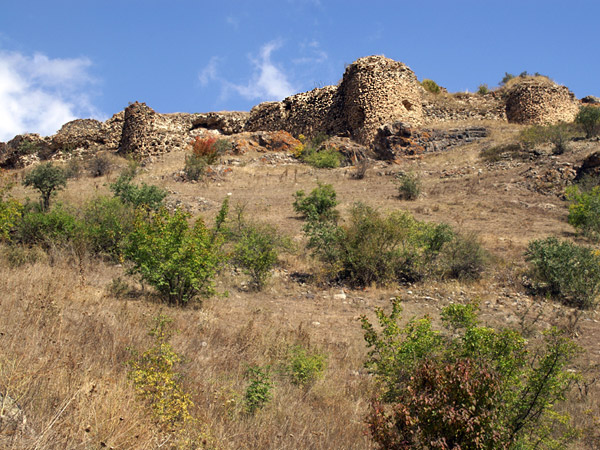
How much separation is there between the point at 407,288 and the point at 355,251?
128 centimetres

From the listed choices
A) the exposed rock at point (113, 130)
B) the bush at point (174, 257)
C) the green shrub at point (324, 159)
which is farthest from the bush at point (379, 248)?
the exposed rock at point (113, 130)

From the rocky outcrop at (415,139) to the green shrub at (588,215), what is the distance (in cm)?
872

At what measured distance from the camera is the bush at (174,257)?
6.13m

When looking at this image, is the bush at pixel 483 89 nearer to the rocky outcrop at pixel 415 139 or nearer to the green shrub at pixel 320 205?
the rocky outcrop at pixel 415 139

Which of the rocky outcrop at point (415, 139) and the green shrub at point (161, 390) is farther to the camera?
the rocky outcrop at point (415, 139)

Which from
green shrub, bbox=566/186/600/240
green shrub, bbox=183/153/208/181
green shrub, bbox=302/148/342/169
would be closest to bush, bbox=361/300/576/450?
green shrub, bbox=566/186/600/240

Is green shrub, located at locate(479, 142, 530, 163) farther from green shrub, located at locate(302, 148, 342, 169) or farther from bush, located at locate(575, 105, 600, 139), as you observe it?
green shrub, located at locate(302, 148, 342, 169)

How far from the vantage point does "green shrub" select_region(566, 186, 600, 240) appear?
10.9m

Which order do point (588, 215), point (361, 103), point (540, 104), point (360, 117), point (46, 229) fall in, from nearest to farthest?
point (46, 229) → point (588, 215) → point (361, 103) → point (360, 117) → point (540, 104)

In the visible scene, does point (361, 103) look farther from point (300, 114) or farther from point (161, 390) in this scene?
point (161, 390)

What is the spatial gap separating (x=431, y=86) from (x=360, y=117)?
24.0 ft

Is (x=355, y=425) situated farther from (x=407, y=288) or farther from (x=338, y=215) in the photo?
(x=338, y=215)

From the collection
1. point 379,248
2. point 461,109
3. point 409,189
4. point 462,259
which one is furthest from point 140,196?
point 461,109

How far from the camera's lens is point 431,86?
2738cm
